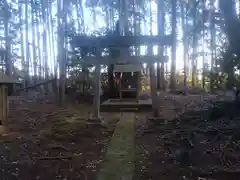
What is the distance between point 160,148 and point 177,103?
922 cm

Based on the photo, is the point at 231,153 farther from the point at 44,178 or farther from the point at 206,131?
the point at 44,178

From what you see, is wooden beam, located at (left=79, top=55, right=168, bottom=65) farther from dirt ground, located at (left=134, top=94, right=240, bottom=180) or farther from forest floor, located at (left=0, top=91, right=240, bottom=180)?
dirt ground, located at (left=134, top=94, right=240, bottom=180)

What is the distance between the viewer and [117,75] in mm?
18547

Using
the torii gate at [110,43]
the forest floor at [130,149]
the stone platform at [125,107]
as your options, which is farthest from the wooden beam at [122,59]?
the stone platform at [125,107]

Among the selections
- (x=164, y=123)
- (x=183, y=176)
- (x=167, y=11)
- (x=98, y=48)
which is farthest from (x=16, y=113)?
(x=167, y=11)

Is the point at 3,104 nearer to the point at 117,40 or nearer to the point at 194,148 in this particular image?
the point at 117,40

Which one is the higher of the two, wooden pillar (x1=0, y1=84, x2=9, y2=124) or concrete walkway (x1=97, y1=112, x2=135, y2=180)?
wooden pillar (x1=0, y1=84, x2=9, y2=124)

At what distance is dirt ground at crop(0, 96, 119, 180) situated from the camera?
514 centimetres

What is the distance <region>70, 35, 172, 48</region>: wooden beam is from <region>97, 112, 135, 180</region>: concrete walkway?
3.45 metres

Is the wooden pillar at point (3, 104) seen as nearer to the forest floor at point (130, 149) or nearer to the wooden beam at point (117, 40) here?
the forest floor at point (130, 149)

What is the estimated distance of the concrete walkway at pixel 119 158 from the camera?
501 cm

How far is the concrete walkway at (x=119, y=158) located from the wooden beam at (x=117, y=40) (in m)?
3.45

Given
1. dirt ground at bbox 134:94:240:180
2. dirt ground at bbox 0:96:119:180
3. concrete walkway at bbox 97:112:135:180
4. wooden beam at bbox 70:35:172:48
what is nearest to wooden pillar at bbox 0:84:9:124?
dirt ground at bbox 0:96:119:180

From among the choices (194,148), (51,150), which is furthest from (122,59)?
(194,148)
